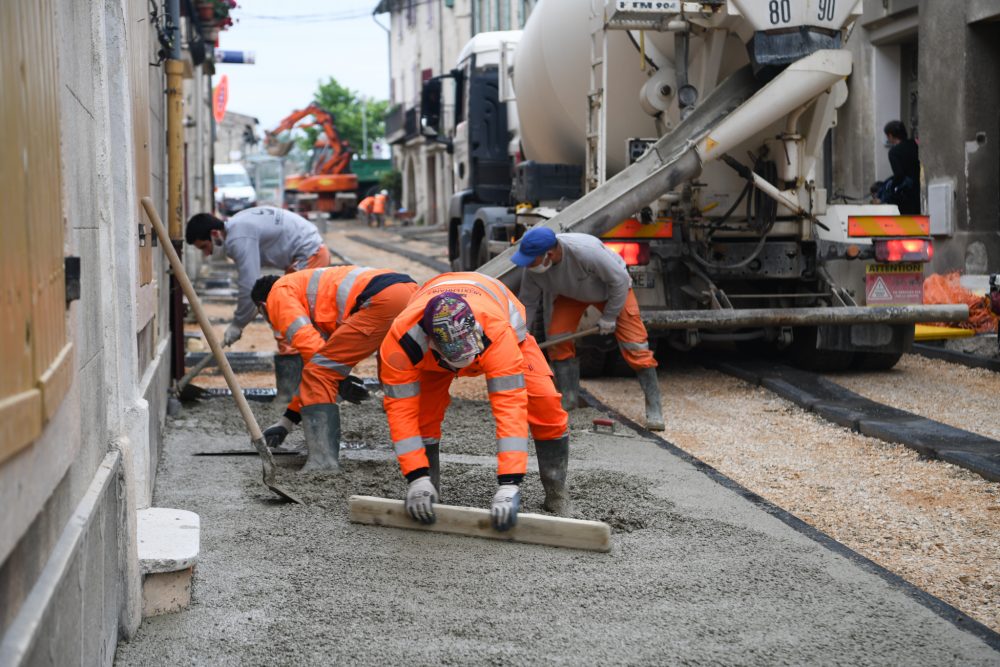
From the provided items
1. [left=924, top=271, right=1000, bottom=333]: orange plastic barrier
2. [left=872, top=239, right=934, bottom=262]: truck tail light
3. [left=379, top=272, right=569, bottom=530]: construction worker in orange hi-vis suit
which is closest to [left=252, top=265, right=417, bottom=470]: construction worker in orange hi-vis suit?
[left=379, top=272, right=569, bottom=530]: construction worker in orange hi-vis suit

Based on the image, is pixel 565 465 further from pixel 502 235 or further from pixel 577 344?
pixel 502 235

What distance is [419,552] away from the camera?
4.46 m

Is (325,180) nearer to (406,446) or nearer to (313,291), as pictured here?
(313,291)

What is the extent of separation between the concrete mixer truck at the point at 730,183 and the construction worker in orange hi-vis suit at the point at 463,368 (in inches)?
132

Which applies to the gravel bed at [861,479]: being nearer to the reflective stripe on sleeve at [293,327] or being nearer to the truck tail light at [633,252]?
the truck tail light at [633,252]

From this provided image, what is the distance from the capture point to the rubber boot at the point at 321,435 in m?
5.86

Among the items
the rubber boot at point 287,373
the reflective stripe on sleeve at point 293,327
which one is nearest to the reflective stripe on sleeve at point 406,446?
the reflective stripe on sleeve at point 293,327

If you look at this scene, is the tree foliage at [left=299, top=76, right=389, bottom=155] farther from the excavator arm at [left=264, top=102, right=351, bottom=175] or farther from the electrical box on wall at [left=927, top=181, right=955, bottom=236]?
the electrical box on wall at [left=927, top=181, right=955, bottom=236]

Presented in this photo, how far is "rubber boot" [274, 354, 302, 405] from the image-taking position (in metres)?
7.29

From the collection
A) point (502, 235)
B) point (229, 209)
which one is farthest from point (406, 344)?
point (229, 209)

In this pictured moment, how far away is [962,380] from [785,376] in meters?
1.29

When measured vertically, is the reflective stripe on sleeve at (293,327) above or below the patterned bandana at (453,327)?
below

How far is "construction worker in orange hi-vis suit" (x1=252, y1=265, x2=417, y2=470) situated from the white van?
25699 mm

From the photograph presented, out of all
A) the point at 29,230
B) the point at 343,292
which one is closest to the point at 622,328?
the point at 343,292
